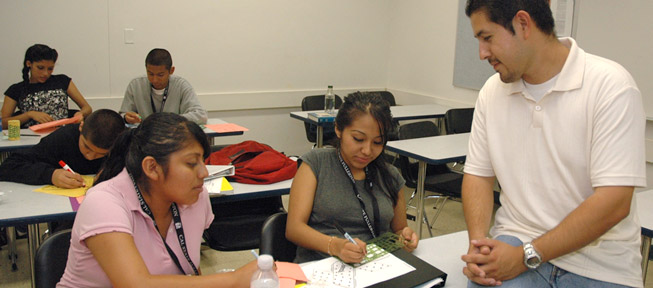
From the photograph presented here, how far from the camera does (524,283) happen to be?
1.39 m

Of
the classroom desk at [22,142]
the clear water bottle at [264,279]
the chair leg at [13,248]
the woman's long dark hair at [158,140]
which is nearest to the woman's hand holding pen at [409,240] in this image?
the clear water bottle at [264,279]

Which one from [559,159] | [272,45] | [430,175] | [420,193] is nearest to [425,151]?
[420,193]

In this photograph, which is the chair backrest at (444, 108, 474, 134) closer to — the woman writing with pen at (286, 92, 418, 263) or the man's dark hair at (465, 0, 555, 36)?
the woman writing with pen at (286, 92, 418, 263)

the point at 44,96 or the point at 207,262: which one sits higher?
the point at 44,96

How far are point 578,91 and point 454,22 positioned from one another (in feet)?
13.6

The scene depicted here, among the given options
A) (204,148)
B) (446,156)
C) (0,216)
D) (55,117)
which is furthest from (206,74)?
(204,148)

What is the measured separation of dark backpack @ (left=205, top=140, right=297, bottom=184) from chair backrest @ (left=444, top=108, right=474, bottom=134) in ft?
6.91

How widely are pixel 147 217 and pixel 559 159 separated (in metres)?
1.17

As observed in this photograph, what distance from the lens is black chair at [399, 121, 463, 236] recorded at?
138 inches

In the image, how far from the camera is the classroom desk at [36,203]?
2051 mm

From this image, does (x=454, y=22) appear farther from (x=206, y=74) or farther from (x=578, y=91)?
(x=578, y=91)

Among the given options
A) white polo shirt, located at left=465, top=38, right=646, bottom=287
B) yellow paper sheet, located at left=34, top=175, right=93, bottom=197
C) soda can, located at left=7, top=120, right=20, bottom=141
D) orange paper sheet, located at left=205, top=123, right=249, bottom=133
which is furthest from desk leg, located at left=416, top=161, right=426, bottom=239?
soda can, located at left=7, top=120, right=20, bottom=141

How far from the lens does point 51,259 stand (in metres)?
1.53

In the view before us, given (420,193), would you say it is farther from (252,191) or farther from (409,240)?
(409,240)
